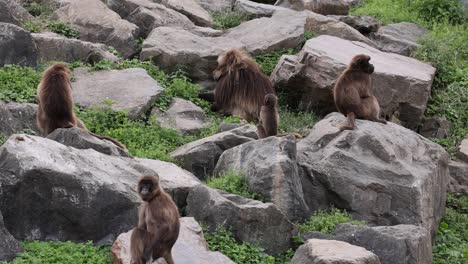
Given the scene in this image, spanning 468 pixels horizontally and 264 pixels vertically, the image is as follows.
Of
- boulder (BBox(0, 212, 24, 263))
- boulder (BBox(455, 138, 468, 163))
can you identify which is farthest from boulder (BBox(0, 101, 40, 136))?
boulder (BBox(455, 138, 468, 163))

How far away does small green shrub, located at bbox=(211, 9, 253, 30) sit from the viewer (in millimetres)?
20953

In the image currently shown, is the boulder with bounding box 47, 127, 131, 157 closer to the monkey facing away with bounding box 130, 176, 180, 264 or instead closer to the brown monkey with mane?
the brown monkey with mane

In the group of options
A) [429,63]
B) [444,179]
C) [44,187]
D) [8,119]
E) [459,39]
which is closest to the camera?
[44,187]

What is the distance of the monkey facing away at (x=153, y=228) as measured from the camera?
9.64 meters

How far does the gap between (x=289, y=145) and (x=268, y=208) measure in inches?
53.4

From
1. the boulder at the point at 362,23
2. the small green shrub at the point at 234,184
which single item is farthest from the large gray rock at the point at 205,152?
the boulder at the point at 362,23

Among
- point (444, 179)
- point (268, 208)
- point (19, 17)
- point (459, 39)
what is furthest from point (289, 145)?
point (459, 39)

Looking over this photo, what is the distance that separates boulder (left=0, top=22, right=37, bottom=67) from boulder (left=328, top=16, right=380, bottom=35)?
8276mm

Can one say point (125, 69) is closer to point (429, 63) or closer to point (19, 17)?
point (19, 17)

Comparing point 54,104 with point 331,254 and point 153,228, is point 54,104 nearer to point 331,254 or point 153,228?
point 153,228

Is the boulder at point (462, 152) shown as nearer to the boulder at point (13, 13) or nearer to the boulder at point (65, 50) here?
the boulder at point (65, 50)

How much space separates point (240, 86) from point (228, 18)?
4462mm

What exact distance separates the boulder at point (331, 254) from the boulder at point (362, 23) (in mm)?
11420

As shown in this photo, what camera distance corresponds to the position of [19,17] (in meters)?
17.8
